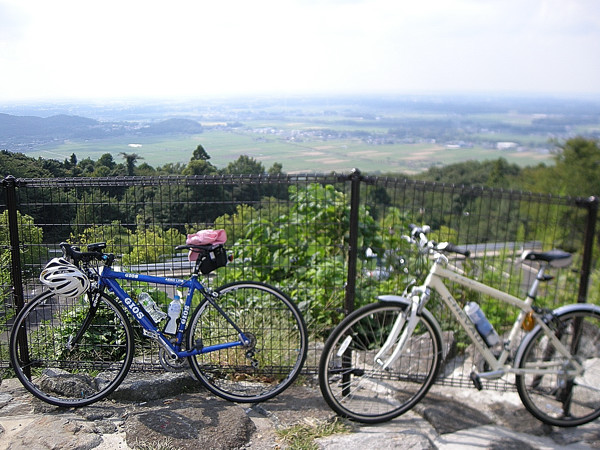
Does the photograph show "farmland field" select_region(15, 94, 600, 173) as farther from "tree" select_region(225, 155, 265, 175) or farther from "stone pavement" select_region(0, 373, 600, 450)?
"stone pavement" select_region(0, 373, 600, 450)

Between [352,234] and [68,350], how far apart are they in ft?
6.97

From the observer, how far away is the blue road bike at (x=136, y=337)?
3.25 meters

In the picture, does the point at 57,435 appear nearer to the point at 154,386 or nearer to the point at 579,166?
the point at 154,386

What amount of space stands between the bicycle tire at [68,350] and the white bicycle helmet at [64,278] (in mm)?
155

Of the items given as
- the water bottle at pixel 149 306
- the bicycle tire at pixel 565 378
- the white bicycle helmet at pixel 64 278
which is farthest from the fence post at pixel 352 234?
the white bicycle helmet at pixel 64 278

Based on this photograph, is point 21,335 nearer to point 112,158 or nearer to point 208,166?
point 112,158

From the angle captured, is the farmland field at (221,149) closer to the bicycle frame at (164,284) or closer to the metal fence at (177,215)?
the metal fence at (177,215)

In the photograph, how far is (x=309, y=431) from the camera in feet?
10.3

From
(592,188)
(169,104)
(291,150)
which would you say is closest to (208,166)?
(169,104)

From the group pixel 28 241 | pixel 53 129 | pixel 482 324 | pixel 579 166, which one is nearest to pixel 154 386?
pixel 28 241

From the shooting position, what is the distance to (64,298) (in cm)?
337

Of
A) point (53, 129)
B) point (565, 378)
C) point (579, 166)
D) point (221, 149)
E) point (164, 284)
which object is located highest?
point (53, 129)

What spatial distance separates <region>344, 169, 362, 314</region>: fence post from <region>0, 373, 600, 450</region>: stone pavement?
727 millimetres

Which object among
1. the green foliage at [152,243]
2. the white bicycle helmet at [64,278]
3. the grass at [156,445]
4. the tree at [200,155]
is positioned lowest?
the grass at [156,445]
